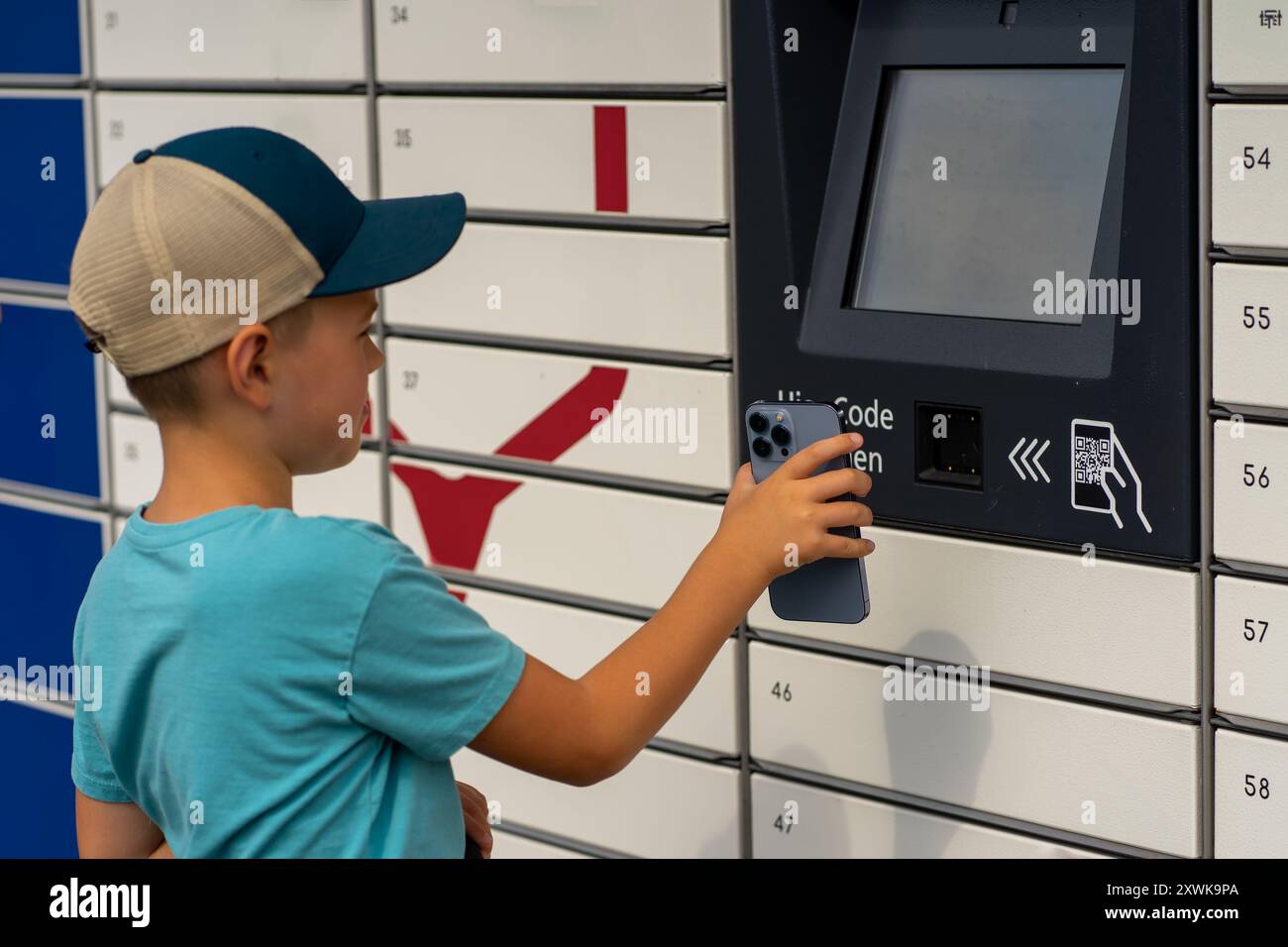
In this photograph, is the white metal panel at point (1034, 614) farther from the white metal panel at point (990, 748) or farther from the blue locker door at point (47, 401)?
the blue locker door at point (47, 401)

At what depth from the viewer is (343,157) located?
152 inches

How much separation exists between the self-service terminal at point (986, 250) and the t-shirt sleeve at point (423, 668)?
1.15 m

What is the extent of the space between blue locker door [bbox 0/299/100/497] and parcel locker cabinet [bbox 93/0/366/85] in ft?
2.24

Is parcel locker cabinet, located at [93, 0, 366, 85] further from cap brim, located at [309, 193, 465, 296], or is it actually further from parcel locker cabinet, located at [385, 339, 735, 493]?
cap brim, located at [309, 193, 465, 296]

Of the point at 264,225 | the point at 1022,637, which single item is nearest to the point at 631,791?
the point at 1022,637

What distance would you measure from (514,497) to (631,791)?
2.19ft

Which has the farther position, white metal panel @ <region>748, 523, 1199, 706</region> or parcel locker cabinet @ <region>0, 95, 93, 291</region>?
parcel locker cabinet @ <region>0, 95, 93, 291</region>

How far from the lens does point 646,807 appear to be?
11.8 ft

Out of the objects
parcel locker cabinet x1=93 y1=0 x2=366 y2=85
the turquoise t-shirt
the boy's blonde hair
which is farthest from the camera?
parcel locker cabinet x1=93 y1=0 x2=366 y2=85

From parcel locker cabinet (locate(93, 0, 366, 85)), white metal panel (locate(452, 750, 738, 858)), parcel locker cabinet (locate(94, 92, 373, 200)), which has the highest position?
parcel locker cabinet (locate(93, 0, 366, 85))

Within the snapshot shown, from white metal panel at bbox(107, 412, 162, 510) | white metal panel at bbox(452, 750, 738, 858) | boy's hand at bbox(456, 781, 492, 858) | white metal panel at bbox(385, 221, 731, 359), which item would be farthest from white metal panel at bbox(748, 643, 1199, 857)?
white metal panel at bbox(107, 412, 162, 510)

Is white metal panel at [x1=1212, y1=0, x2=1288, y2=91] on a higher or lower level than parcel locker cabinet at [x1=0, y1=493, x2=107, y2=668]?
→ higher

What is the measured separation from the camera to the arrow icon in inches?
114

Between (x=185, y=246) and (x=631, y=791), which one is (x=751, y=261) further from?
(x=185, y=246)
